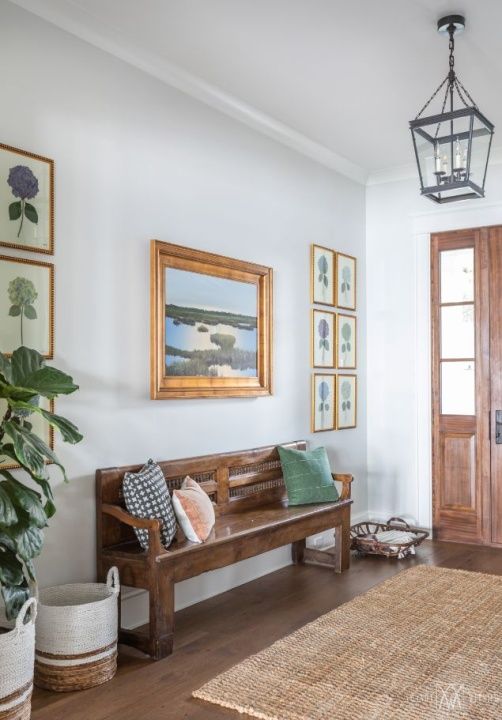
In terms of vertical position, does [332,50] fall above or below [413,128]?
above

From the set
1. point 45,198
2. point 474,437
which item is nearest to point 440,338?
point 474,437

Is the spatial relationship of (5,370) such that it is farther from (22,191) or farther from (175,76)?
(175,76)

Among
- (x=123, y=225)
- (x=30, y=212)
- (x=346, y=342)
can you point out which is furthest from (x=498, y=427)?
(x=30, y=212)

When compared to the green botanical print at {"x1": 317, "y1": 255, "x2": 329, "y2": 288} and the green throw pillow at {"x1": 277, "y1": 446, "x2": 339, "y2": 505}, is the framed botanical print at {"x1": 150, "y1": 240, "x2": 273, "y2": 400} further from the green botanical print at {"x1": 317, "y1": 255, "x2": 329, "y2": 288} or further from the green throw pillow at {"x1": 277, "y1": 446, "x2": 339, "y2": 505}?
the green botanical print at {"x1": 317, "y1": 255, "x2": 329, "y2": 288}

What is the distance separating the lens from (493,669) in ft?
9.89

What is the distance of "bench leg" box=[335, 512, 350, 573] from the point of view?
4.58 m

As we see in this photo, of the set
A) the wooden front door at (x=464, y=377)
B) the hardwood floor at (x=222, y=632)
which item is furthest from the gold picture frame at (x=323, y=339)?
the hardwood floor at (x=222, y=632)

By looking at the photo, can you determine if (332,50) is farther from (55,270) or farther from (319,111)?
(55,270)

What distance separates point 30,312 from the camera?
10.3ft

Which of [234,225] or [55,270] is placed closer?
[55,270]

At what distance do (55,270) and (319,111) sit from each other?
88.4 inches

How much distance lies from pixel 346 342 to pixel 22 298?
311 centimetres

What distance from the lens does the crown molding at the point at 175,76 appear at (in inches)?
130

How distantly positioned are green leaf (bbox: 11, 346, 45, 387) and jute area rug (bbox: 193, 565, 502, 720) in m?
1.41
